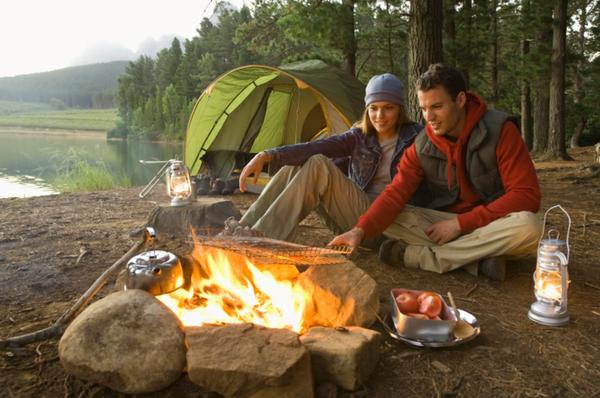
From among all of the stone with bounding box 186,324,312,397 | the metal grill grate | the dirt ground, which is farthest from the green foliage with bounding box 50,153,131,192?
the stone with bounding box 186,324,312,397

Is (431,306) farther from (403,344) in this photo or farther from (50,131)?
(50,131)

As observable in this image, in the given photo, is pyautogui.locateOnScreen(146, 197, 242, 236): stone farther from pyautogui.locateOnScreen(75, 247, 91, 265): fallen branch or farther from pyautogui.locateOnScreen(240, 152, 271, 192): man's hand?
pyautogui.locateOnScreen(240, 152, 271, 192): man's hand

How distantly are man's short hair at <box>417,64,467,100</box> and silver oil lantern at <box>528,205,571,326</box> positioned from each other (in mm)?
880

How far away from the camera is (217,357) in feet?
5.37

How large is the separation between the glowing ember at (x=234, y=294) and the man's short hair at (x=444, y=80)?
139 centimetres

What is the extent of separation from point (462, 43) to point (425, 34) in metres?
6.84

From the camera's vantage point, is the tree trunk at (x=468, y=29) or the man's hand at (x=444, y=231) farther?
the tree trunk at (x=468, y=29)

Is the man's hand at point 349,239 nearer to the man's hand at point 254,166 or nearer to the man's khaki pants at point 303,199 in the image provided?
the man's khaki pants at point 303,199

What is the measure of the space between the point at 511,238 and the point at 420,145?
2.58 ft

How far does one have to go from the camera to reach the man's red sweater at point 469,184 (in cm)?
262

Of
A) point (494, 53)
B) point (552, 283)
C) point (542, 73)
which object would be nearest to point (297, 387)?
point (552, 283)

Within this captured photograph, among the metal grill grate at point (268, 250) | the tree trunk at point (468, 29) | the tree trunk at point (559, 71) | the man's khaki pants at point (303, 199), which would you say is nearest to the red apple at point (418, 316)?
Answer: the metal grill grate at point (268, 250)

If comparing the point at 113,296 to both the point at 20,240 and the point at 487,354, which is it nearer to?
the point at 487,354

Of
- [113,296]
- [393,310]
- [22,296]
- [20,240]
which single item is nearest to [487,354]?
[393,310]
